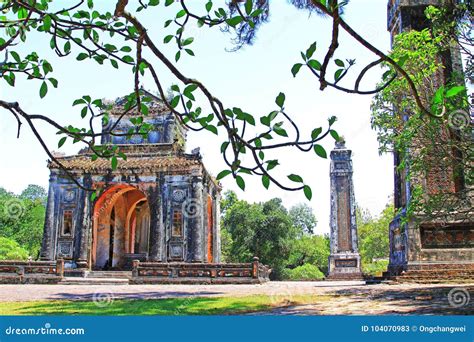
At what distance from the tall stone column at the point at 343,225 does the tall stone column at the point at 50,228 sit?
43.4 ft

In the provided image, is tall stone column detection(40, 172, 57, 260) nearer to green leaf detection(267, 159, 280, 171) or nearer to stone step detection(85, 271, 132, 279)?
stone step detection(85, 271, 132, 279)

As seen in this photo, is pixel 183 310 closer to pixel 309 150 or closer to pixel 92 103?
pixel 92 103

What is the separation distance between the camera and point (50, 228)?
22453 mm

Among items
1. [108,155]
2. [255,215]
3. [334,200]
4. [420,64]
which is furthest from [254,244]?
[108,155]

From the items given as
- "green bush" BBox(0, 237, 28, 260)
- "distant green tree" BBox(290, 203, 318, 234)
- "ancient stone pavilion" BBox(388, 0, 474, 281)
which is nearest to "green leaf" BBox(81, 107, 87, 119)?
"ancient stone pavilion" BBox(388, 0, 474, 281)

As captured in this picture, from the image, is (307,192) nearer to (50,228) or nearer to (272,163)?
(272,163)

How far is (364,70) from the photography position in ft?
8.20

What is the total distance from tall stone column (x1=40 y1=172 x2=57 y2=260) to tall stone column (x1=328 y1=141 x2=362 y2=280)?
13222mm

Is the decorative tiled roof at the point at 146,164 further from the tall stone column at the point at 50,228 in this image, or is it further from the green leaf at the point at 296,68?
the green leaf at the point at 296,68

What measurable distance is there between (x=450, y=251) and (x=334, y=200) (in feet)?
38.1

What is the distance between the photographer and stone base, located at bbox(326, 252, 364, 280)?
75.3 ft

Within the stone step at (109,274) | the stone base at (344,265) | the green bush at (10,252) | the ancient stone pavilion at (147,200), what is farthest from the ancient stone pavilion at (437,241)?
the green bush at (10,252)

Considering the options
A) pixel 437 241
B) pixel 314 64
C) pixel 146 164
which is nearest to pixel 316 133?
pixel 314 64

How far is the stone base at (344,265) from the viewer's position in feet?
75.3
